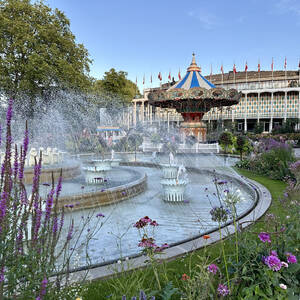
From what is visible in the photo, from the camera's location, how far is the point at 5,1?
77.4 ft

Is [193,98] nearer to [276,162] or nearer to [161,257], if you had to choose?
[276,162]

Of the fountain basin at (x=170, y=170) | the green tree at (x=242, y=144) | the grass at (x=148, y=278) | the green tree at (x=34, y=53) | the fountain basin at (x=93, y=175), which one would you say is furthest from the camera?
the green tree at (x=34, y=53)

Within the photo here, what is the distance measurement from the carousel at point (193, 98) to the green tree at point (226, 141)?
4.02m

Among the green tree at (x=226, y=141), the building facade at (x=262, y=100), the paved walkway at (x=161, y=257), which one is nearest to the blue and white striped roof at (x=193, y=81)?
the green tree at (x=226, y=141)

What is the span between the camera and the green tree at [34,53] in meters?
22.5

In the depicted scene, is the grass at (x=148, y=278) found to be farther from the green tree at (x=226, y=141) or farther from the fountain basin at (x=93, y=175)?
the green tree at (x=226, y=141)

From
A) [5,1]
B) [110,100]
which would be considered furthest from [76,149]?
[110,100]

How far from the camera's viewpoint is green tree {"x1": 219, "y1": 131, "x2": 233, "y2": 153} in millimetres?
19766

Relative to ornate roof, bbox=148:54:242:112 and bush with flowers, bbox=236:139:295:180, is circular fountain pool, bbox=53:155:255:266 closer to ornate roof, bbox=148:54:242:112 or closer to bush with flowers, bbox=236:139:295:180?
bush with flowers, bbox=236:139:295:180

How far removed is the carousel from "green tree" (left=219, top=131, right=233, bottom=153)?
13.2 ft

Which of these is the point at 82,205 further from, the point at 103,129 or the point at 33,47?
the point at 103,129

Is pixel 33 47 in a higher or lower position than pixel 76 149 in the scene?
higher

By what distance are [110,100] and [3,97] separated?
905 inches

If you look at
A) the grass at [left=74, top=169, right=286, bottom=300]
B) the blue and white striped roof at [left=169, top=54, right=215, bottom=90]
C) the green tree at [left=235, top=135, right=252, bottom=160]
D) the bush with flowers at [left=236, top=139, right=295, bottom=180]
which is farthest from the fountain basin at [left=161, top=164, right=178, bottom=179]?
the blue and white striped roof at [left=169, top=54, right=215, bottom=90]
